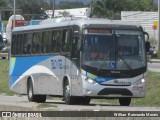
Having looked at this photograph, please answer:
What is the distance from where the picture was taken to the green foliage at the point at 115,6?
90375 mm

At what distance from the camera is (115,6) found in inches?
A: 3794

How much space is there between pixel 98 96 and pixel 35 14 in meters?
91.7

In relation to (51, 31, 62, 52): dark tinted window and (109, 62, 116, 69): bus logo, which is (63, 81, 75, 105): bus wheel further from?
(109, 62, 116, 69): bus logo

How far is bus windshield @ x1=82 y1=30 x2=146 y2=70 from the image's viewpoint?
859 inches

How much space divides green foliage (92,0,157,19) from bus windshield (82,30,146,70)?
61690mm

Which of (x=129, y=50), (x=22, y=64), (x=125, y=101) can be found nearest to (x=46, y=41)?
(x=22, y=64)

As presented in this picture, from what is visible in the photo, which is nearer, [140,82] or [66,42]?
[140,82]


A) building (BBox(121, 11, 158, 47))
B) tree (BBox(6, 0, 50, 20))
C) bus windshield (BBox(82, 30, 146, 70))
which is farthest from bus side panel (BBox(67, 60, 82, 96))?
tree (BBox(6, 0, 50, 20))

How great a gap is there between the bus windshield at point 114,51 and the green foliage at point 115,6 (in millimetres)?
61690

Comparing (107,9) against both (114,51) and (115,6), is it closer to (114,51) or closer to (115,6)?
(115,6)

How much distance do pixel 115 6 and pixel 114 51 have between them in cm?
7495

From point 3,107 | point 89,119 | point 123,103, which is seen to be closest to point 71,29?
point 123,103

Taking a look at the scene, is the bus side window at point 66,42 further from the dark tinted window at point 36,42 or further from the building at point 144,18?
the building at point 144,18

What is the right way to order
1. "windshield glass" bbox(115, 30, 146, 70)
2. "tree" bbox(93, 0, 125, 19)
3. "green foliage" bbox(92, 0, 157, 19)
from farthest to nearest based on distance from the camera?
"green foliage" bbox(92, 0, 157, 19) → "tree" bbox(93, 0, 125, 19) → "windshield glass" bbox(115, 30, 146, 70)
